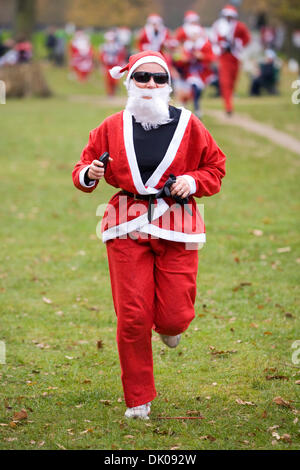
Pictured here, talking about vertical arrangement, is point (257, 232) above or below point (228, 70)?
below

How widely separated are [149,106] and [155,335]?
8.59 feet

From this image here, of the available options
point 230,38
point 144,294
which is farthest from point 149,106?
point 230,38

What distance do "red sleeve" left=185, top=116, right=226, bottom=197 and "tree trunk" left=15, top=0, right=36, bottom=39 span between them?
2762 cm

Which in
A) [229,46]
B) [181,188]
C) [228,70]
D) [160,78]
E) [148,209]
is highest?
[229,46]

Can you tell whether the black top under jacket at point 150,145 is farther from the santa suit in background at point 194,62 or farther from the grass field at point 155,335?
the santa suit in background at point 194,62

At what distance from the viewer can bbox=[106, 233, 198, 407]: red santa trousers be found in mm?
4789

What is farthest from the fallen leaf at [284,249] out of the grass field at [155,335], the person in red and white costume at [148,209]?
the person in red and white costume at [148,209]

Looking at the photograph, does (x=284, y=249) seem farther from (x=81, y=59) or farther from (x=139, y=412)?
(x=81, y=59)

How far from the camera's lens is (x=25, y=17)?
31484 millimetres

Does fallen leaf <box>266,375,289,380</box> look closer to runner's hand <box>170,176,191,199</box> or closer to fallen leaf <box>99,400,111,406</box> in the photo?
fallen leaf <box>99,400,111,406</box>

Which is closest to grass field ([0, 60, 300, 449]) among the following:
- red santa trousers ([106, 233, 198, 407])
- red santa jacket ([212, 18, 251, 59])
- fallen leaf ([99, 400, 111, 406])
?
fallen leaf ([99, 400, 111, 406])

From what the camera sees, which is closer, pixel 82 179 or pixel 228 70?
pixel 82 179

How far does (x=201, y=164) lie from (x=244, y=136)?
12640 mm
